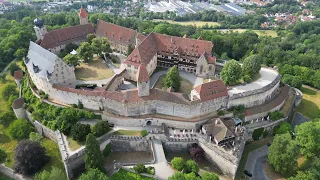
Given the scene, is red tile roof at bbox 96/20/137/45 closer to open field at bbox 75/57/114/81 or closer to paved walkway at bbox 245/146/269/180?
open field at bbox 75/57/114/81

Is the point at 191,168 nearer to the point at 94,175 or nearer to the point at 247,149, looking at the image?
the point at 247,149

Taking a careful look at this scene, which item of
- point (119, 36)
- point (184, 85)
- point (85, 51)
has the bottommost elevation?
point (184, 85)

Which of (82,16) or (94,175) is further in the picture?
(82,16)

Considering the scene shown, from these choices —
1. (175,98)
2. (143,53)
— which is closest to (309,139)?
(175,98)

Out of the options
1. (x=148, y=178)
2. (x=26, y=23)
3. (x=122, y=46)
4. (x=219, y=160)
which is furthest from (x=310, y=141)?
(x=26, y=23)

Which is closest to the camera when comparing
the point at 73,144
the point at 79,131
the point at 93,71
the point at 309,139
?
the point at 79,131

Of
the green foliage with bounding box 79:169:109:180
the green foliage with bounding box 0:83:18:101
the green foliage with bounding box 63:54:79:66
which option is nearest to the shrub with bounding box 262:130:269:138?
the green foliage with bounding box 79:169:109:180

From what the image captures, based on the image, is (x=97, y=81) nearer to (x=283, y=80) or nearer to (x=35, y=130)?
(x=35, y=130)
